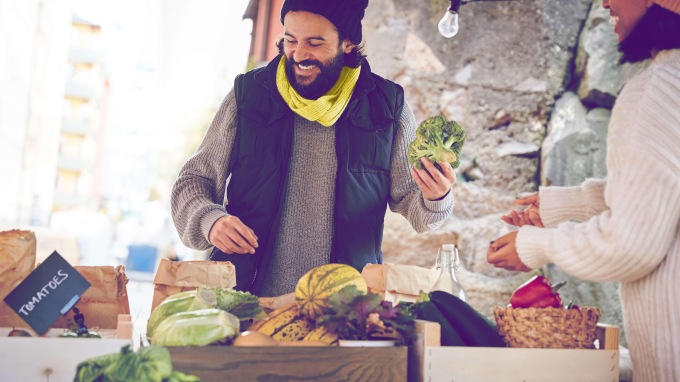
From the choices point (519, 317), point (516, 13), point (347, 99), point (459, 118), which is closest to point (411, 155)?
point (347, 99)

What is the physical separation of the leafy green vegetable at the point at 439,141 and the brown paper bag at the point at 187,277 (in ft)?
2.53

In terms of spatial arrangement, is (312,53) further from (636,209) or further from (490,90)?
(490,90)

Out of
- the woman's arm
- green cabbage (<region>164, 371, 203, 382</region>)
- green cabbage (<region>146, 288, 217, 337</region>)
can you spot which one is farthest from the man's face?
green cabbage (<region>164, 371, 203, 382</region>)

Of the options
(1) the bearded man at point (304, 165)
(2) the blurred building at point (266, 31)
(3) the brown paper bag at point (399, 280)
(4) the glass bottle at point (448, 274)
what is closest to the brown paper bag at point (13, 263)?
(1) the bearded man at point (304, 165)

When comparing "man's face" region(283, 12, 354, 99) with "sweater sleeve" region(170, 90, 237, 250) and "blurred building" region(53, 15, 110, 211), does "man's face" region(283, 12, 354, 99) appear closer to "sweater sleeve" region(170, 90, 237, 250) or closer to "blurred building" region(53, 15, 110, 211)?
"sweater sleeve" region(170, 90, 237, 250)

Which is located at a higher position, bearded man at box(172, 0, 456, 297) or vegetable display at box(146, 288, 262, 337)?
bearded man at box(172, 0, 456, 297)

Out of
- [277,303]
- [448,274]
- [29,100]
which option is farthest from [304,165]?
[29,100]

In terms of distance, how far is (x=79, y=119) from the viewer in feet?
61.2

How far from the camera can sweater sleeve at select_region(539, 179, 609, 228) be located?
1.46 m

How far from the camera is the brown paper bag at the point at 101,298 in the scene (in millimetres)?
1415

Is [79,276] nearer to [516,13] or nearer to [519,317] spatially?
[519,317]

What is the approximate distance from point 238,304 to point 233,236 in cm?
47

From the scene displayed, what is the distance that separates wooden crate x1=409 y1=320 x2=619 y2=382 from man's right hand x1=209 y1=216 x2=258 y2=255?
753 mm

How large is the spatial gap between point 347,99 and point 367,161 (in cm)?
30
